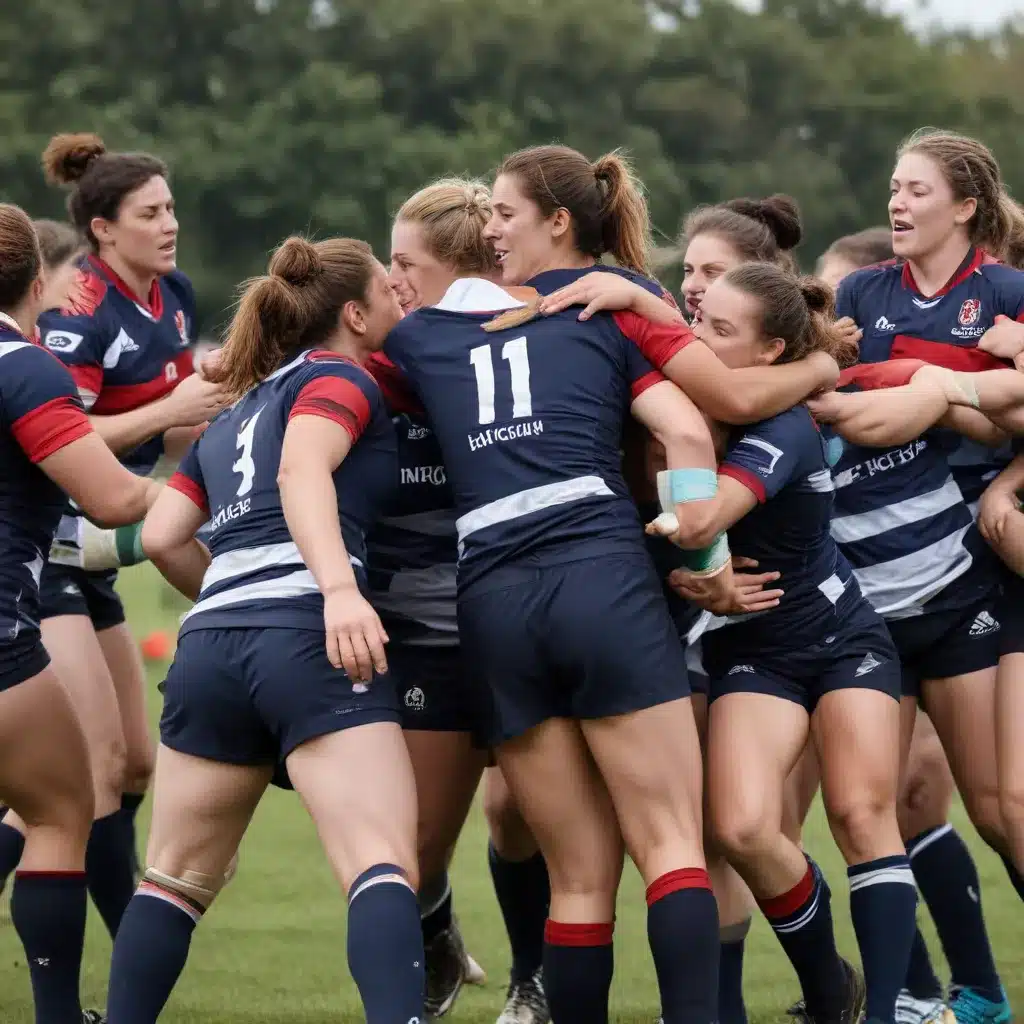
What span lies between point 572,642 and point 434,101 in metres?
49.3

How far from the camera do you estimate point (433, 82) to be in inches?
2045

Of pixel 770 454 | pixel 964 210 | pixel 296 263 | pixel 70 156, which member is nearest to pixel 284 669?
pixel 296 263

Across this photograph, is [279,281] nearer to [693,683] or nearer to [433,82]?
[693,683]

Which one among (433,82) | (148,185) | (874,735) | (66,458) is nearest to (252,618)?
(66,458)

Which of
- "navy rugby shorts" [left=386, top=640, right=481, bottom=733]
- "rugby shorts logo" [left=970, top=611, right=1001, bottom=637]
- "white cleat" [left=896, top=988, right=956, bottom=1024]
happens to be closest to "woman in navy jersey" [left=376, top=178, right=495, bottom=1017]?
"navy rugby shorts" [left=386, top=640, right=481, bottom=733]

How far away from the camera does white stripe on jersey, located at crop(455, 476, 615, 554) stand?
13.8ft

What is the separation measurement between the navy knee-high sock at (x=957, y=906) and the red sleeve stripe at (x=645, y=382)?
1.96 metres

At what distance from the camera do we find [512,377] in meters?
4.25

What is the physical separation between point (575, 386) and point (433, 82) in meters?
49.2

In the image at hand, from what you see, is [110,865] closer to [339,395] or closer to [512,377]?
[339,395]

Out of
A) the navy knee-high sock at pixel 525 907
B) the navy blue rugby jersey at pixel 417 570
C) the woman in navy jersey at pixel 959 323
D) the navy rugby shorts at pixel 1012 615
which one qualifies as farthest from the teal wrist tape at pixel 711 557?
the navy knee-high sock at pixel 525 907

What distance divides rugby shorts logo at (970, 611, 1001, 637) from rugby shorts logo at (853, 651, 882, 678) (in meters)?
0.64

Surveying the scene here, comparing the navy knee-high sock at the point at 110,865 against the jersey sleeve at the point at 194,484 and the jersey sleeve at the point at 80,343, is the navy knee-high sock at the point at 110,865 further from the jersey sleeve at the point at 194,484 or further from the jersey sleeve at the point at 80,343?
the jersey sleeve at the point at 194,484

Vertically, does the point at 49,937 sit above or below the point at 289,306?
below
